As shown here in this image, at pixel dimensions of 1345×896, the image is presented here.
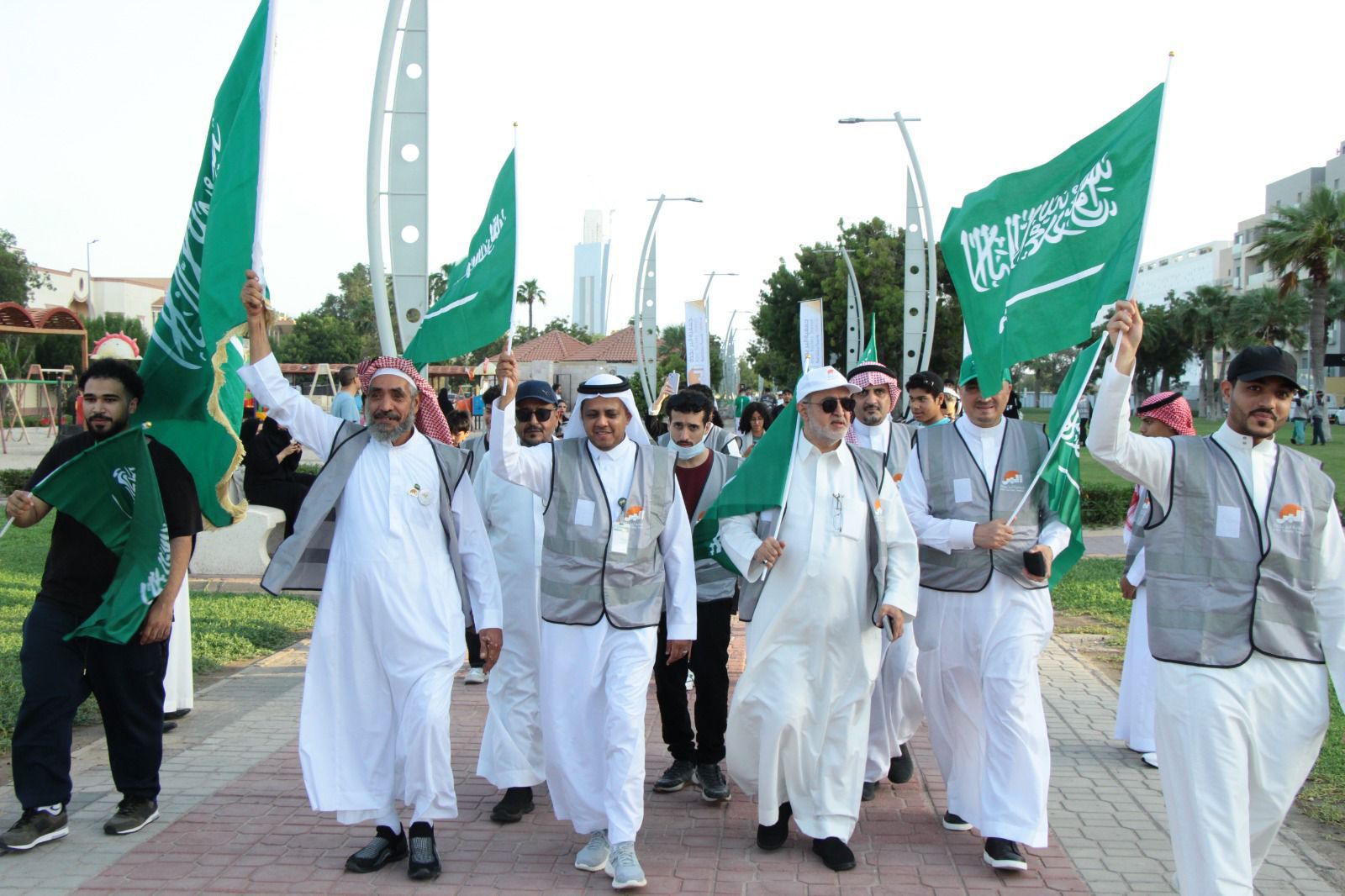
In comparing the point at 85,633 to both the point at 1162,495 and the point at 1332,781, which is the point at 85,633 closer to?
the point at 1162,495

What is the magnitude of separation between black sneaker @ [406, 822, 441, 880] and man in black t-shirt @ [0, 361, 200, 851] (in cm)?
138

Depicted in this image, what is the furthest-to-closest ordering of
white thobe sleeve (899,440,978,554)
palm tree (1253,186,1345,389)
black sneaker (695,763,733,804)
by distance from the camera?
palm tree (1253,186,1345,389)
black sneaker (695,763,733,804)
white thobe sleeve (899,440,978,554)

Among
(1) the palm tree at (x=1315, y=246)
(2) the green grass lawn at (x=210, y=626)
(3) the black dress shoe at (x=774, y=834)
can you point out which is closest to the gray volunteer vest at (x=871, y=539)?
(3) the black dress shoe at (x=774, y=834)

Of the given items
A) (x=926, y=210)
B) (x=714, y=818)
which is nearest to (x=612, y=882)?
(x=714, y=818)

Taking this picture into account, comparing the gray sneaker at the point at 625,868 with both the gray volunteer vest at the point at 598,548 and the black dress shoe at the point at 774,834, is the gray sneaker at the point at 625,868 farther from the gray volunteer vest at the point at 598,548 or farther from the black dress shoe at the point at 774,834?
the gray volunteer vest at the point at 598,548

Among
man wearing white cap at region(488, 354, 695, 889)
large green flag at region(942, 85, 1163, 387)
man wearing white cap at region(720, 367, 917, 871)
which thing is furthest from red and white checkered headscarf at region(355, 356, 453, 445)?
large green flag at region(942, 85, 1163, 387)

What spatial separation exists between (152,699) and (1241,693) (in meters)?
4.37

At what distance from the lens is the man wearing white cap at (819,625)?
5.07m

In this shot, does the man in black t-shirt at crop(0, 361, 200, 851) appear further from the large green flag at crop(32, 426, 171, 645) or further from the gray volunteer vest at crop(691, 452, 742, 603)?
the gray volunteer vest at crop(691, 452, 742, 603)

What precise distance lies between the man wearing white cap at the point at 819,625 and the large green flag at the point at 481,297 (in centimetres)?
146

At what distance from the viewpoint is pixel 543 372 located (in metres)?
31.9

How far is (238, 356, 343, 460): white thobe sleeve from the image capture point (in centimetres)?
503

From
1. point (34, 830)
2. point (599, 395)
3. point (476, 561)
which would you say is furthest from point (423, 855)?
point (599, 395)

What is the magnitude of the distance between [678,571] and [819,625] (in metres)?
0.67
